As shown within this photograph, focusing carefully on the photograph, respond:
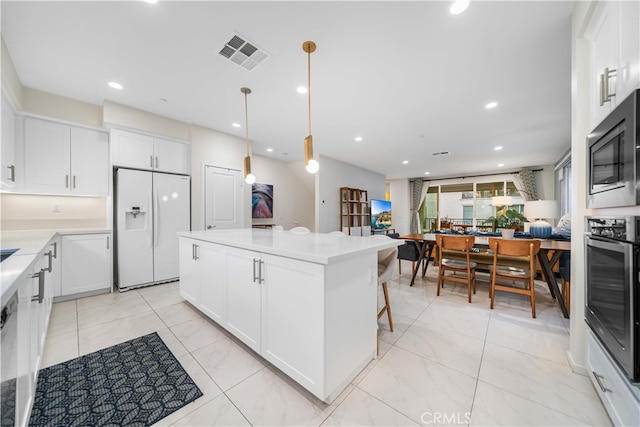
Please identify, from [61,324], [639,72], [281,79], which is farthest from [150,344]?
[639,72]

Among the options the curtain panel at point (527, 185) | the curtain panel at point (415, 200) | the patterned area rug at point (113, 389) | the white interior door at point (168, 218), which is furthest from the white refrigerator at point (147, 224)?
the curtain panel at point (527, 185)

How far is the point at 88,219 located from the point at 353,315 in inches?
161

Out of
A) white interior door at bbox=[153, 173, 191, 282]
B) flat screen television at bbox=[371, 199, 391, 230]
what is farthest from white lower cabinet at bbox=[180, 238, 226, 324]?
flat screen television at bbox=[371, 199, 391, 230]

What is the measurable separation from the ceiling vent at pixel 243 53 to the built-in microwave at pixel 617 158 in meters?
2.46

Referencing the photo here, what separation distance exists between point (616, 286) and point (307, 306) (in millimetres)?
1553

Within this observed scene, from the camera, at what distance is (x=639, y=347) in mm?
965

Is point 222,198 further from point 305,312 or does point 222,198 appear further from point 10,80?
point 305,312

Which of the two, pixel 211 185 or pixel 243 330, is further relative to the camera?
pixel 211 185

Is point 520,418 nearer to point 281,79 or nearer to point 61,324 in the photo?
point 281,79

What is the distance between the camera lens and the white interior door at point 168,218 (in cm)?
352

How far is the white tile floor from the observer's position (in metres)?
1.30

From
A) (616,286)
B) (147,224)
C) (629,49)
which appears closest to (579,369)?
(616,286)

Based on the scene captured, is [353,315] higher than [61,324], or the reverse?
[353,315]

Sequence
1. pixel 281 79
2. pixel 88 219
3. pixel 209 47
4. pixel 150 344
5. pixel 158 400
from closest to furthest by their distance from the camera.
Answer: pixel 158 400, pixel 150 344, pixel 209 47, pixel 281 79, pixel 88 219
